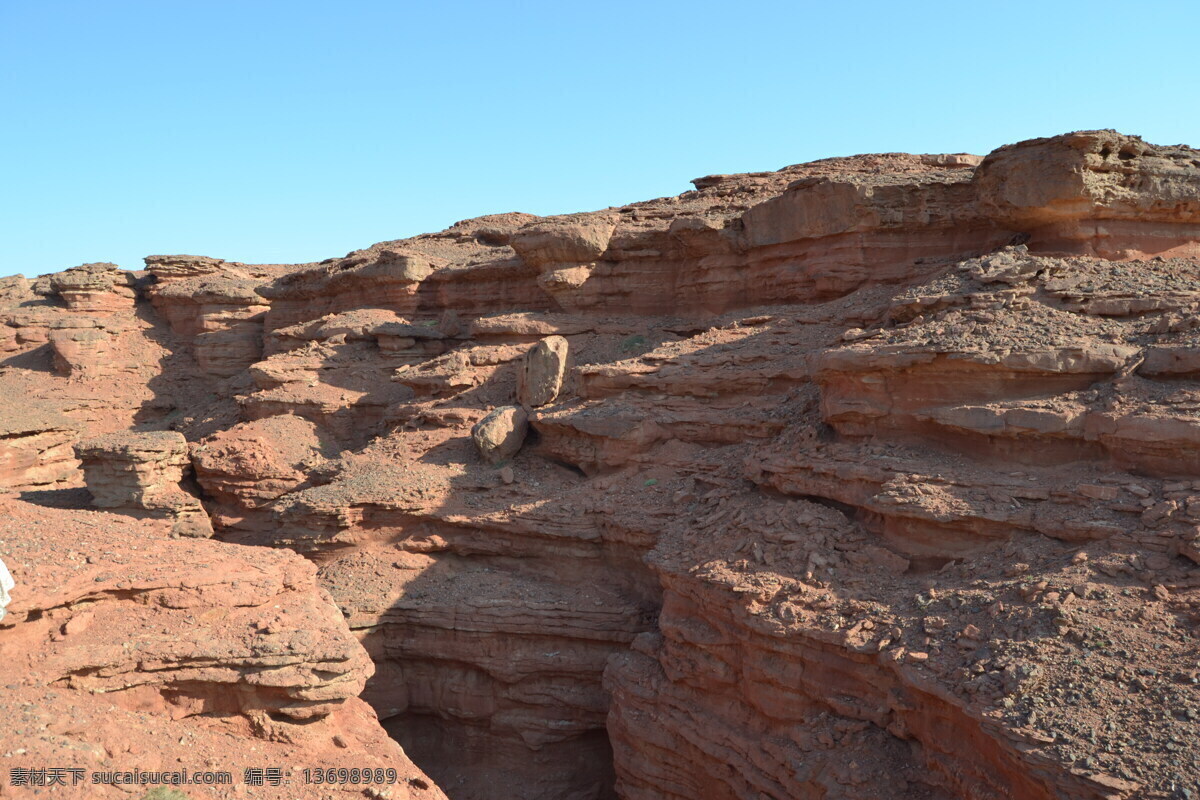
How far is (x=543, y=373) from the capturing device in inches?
715

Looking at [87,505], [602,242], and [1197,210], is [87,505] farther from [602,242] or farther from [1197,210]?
[1197,210]

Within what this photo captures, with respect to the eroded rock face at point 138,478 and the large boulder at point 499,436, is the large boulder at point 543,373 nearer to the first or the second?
the large boulder at point 499,436

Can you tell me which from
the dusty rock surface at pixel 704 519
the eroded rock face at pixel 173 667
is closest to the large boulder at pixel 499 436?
the dusty rock surface at pixel 704 519

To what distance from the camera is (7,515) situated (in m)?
10.3

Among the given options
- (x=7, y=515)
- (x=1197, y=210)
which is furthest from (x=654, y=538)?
(x=1197, y=210)

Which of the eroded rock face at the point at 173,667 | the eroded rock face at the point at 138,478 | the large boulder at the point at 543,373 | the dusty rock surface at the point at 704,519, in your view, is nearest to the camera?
the eroded rock face at the point at 173,667

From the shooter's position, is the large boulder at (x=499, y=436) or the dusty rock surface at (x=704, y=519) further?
the large boulder at (x=499, y=436)

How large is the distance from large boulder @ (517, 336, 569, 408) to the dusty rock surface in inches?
2.9

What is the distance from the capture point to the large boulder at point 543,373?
1808 centimetres

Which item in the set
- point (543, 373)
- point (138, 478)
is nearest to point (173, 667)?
point (138, 478)

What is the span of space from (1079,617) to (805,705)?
10.5 ft

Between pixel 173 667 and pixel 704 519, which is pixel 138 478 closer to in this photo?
pixel 173 667

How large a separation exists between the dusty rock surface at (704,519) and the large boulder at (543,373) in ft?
0.24

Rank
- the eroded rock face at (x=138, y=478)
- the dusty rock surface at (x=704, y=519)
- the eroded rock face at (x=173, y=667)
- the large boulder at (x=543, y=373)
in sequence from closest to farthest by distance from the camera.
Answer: the eroded rock face at (x=173, y=667) → the dusty rock surface at (x=704, y=519) → the eroded rock face at (x=138, y=478) → the large boulder at (x=543, y=373)
